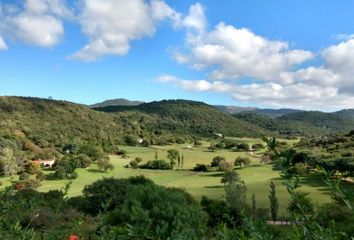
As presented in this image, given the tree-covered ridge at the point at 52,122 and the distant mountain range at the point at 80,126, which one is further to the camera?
the distant mountain range at the point at 80,126

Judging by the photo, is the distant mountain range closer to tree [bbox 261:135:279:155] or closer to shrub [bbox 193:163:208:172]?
shrub [bbox 193:163:208:172]

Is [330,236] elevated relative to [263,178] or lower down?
elevated

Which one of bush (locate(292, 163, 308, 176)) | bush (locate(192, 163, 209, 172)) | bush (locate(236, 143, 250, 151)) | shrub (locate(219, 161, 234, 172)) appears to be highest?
bush (locate(292, 163, 308, 176))

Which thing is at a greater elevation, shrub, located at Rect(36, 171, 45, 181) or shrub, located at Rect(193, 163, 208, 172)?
shrub, located at Rect(193, 163, 208, 172)

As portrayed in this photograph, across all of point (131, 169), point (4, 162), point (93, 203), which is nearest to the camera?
point (93, 203)

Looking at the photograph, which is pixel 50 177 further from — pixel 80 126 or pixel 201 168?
pixel 80 126

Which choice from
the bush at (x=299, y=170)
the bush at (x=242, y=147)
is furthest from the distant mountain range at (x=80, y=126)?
the bush at (x=299, y=170)

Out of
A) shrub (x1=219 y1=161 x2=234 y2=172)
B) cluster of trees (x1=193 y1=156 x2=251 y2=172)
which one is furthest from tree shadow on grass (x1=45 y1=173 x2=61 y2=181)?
shrub (x1=219 y1=161 x2=234 y2=172)

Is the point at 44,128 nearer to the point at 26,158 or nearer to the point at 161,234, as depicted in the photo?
the point at 26,158

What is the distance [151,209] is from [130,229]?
24293 millimetres

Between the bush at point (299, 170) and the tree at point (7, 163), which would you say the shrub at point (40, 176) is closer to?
the tree at point (7, 163)

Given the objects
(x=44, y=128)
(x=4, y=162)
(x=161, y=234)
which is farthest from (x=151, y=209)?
(x=44, y=128)

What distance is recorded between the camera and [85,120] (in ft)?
499

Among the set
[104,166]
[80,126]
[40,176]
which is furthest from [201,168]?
[80,126]
